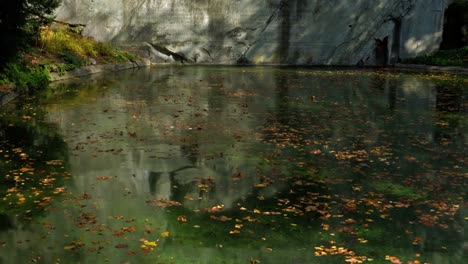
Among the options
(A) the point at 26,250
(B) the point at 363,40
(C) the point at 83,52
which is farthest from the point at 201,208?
(B) the point at 363,40

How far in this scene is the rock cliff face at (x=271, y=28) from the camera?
2931 cm

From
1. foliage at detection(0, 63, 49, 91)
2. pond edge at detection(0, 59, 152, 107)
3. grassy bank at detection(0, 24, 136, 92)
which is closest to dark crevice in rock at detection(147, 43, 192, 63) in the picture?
pond edge at detection(0, 59, 152, 107)

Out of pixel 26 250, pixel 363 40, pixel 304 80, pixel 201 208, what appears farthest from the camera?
pixel 363 40

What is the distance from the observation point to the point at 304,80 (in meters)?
20.8

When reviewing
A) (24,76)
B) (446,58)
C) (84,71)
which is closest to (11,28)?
(24,76)

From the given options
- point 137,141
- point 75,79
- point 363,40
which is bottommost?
point 137,141

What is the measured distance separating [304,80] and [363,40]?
12048 millimetres

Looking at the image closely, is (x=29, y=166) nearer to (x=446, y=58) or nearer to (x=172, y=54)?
(x=172, y=54)

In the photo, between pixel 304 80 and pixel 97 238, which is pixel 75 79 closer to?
pixel 304 80

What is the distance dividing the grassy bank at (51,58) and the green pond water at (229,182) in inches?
62.1

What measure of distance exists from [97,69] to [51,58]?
2.72 metres

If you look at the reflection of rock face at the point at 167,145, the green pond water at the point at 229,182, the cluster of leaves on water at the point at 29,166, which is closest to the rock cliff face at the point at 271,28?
the reflection of rock face at the point at 167,145

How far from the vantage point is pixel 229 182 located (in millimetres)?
6770

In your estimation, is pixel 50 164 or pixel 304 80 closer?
pixel 50 164
